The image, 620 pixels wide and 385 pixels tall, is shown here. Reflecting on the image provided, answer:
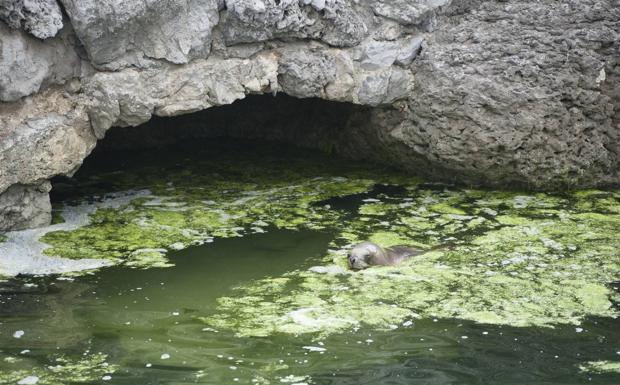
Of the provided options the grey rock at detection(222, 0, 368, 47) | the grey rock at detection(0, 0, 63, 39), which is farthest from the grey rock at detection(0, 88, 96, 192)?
the grey rock at detection(222, 0, 368, 47)

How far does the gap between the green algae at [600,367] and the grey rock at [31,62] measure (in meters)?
3.86

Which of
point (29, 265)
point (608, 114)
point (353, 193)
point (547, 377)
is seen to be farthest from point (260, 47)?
point (547, 377)

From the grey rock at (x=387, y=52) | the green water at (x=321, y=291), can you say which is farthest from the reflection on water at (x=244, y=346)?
the grey rock at (x=387, y=52)

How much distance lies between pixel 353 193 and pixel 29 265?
2.86 meters

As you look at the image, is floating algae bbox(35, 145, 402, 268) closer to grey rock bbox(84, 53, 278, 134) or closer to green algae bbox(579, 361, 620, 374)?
grey rock bbox(84, 53, 278, 134)

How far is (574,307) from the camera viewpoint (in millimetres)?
4867

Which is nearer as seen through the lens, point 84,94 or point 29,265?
point 29,265

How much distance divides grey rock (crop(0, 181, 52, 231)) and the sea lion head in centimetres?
224

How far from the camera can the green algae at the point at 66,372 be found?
12.8ft

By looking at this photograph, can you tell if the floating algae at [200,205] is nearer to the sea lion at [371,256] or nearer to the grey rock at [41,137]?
the grey rock at [41,137]

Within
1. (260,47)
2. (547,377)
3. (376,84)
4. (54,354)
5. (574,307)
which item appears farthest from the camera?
(376,84)

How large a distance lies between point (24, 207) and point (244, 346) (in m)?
2.52


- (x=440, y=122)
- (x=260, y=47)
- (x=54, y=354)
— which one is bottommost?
(x=54, y=354)

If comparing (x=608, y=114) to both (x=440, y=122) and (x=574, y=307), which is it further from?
(x=574, y=307)
